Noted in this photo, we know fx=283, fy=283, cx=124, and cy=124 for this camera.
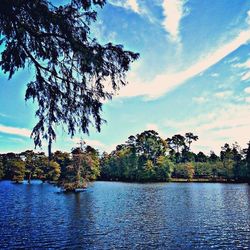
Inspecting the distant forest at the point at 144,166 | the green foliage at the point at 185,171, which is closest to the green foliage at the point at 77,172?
the distant forest at the point at 144,166

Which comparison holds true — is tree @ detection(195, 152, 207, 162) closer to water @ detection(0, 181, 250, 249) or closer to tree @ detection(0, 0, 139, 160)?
water @ detection(0, 181, 250, 249)

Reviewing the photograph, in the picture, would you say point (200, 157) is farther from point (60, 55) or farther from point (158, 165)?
point (60, 55)

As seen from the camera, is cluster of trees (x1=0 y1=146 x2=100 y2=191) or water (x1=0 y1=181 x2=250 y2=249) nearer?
water (x1=0 y1=181 x2=250 y2=249)

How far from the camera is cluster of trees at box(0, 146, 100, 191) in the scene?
47.9 m

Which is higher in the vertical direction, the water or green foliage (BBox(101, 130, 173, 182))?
green foliage (BBox(101, 130, 173, 182))

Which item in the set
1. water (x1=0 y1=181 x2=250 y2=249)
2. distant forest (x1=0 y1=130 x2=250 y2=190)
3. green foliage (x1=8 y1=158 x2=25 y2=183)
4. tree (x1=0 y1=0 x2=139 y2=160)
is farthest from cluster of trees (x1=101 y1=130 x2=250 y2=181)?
tree (x1=0 y1=0 x2=139 y2=160)

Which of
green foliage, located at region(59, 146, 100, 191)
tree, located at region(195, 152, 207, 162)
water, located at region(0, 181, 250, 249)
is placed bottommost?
water, located at region(0, 181, 250, 249)

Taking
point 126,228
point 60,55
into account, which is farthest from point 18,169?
point 60,55

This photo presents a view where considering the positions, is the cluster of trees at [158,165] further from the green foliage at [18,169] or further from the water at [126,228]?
the water at [126,228]

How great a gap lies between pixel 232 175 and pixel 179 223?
67603 mm

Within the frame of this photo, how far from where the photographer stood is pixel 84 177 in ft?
163

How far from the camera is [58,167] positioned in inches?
3406

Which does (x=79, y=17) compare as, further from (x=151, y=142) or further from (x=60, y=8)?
(x=151, y=142)

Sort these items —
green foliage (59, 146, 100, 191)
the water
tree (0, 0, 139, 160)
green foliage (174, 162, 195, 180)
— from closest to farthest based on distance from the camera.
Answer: tree (0, 0, 139, 160) < the water < green foliage (59, 146, 100, 191) < green foliage (174, 162, 195, 180)
